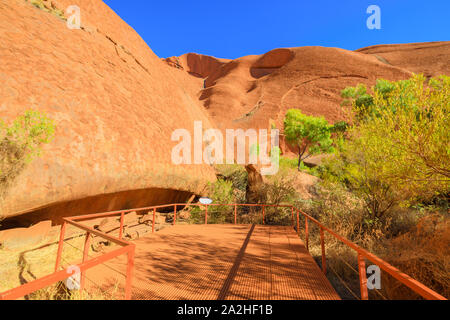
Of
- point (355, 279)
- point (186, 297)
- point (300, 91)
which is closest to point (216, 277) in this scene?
point (186, 297)

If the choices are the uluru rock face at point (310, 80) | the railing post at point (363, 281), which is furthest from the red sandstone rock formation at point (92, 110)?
the uluru rock face at point (310, 80)

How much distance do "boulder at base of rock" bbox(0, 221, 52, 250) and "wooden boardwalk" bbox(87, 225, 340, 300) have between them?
201 centimetres

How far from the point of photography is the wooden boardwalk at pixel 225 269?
2.82m

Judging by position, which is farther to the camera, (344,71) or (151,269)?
(344,71)

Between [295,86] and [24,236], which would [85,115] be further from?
[295,86]

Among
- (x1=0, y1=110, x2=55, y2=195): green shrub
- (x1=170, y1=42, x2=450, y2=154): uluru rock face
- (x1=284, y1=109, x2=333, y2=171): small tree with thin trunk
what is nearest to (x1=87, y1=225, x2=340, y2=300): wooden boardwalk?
(x1=0, y1=110, x2=55, y2=195): green shrub

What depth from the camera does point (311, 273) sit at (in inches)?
140

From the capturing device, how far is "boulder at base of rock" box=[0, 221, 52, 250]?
409 centimetres

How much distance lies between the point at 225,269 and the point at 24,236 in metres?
4.22

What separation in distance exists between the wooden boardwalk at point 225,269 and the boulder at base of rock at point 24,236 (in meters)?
2.01

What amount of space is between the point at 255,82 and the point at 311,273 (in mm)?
50349

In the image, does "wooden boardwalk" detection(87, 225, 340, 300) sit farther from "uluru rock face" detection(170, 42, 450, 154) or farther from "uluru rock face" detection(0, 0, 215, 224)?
"uluru rock face" detection(170, 42, 450, 154)

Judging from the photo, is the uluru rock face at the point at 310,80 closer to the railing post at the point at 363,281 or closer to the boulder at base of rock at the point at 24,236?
the boulder at base of rock at the point at 24,236
